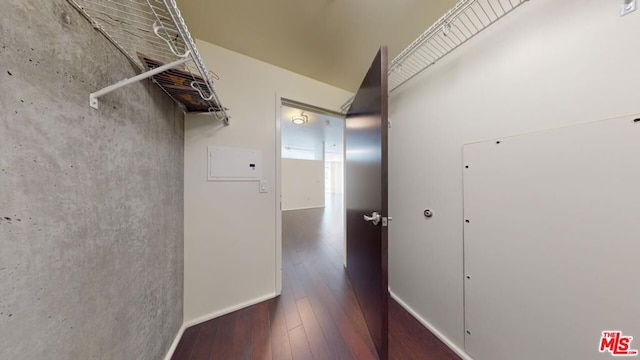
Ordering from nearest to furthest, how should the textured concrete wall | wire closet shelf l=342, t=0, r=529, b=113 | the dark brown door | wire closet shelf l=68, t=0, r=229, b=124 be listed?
the textured concrete wall, wire closet shelf l=68, t=0, r=229, b=124, wire closet shelf l=342, t=0, r=529, b=113, the dark brown door

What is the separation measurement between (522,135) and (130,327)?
214 cm

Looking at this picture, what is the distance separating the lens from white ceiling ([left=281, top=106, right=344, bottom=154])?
347cm

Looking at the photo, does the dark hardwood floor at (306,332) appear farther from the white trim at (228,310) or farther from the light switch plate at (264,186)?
the light switch plate at (264,186)

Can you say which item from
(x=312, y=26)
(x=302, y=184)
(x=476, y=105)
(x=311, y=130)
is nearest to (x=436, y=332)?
(x=476, y=105)

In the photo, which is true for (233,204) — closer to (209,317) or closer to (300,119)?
(209,317)

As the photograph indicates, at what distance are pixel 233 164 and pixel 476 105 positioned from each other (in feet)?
6.00

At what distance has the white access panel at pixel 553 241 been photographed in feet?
2.18

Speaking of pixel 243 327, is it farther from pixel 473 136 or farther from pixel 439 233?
pixel 473 136

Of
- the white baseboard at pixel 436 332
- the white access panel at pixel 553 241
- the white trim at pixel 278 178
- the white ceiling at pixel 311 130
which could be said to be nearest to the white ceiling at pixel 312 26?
the white trim at pixel 278 178

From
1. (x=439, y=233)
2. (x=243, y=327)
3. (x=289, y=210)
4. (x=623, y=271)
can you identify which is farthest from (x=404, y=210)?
(x=289, y=210)

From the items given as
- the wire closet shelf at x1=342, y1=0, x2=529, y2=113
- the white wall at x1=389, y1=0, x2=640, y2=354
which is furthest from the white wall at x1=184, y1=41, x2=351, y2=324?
the white wall at x1=389, y1=0, x2=640, y2=354

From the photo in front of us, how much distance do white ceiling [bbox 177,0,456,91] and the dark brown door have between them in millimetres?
330

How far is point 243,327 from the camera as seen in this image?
138 cm

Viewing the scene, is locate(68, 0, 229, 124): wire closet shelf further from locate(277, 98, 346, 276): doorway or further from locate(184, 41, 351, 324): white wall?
locate(277, 98, 346, 276): doorway
